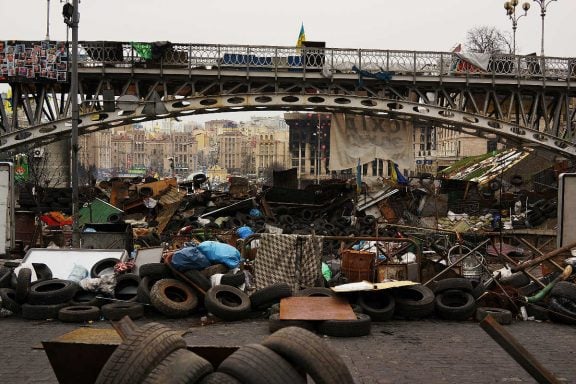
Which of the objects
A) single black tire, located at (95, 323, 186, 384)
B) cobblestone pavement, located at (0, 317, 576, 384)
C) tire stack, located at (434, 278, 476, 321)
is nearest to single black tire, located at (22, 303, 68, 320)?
cobblestone pavement, located at (0, 317, 576, 384)

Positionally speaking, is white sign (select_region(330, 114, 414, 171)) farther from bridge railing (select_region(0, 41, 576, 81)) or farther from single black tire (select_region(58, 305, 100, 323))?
single black tire (select_region(58, 305, 100, 323))

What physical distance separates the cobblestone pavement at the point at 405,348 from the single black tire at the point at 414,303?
0.18 m

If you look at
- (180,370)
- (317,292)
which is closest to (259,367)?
(180,370)

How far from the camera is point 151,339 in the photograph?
226 inches

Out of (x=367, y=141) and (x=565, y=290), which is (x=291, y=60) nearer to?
(x=367, y=141)

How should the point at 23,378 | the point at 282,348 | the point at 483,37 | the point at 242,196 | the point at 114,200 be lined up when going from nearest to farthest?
the point at 282,348
the point at 23,378
the point at 114,200
the point at 242,196
the point at 483,37

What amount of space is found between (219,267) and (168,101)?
2402 centimetres

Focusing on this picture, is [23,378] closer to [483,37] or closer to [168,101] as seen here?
[168,101]

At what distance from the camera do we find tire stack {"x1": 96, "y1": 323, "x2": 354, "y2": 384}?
5.47m

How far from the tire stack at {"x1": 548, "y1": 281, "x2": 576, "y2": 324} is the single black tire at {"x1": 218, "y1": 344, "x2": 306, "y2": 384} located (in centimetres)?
730

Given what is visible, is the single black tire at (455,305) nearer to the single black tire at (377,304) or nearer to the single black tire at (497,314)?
the single black tire at (497,314)

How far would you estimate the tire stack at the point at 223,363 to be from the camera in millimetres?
5473

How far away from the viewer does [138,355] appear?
562 cm

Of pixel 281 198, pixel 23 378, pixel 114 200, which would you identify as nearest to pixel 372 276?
pixel 23 378
